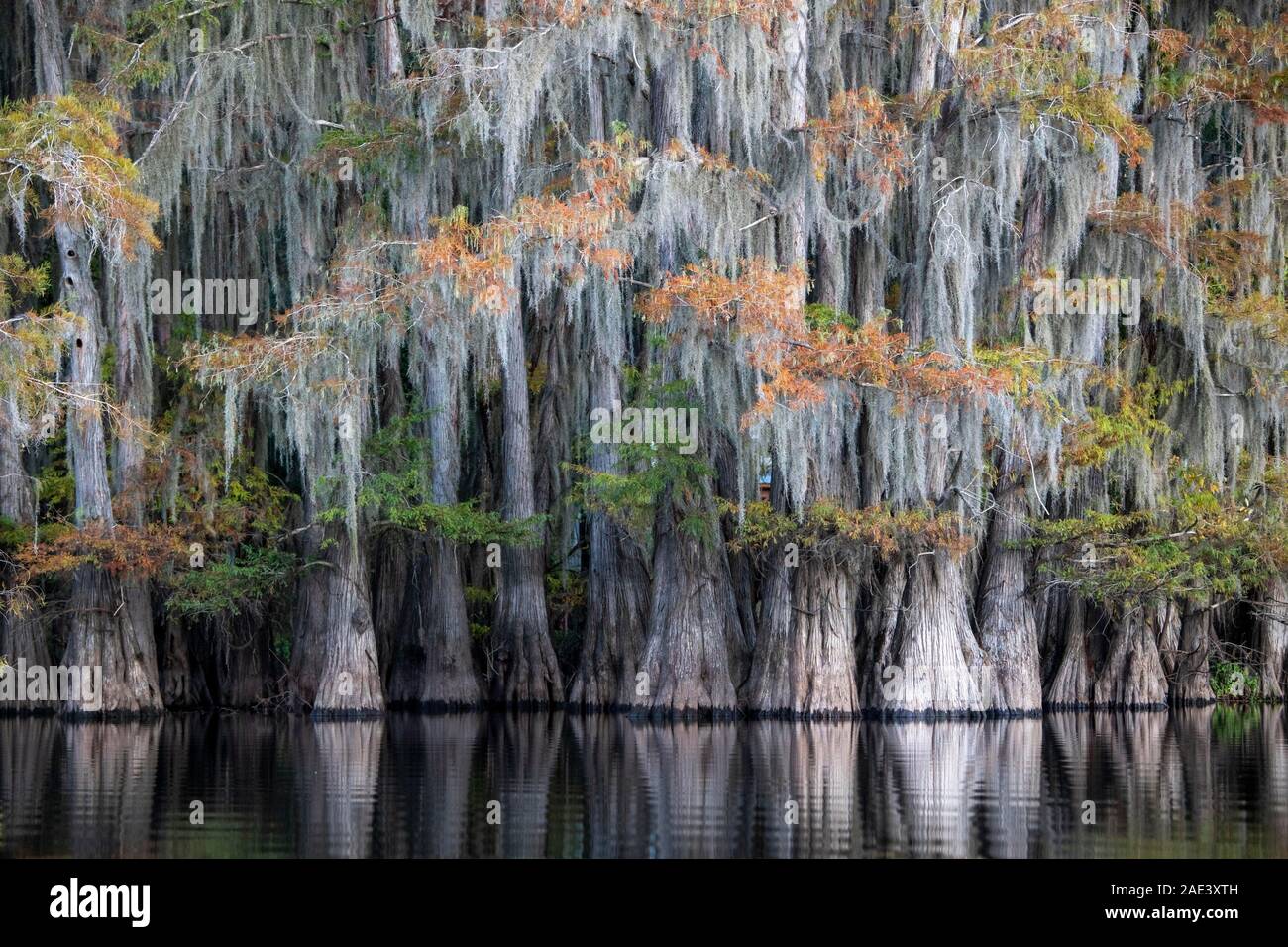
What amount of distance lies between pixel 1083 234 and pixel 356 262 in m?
8.98

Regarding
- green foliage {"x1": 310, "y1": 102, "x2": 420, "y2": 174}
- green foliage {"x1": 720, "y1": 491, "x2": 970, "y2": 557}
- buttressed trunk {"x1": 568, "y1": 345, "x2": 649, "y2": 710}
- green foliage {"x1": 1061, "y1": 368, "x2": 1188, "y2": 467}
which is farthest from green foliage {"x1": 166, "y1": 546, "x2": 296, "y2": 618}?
green foliage {"x1": 1061, "y1": 368, "x2": 1188, "y2": 467}

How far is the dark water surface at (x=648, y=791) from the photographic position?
9688 mm

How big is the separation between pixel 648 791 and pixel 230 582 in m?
11.5

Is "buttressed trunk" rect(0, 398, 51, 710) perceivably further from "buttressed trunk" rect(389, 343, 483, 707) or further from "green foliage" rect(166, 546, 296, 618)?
"buttressed trunk" rect(389, 343, 483, 707)

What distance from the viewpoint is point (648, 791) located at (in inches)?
486

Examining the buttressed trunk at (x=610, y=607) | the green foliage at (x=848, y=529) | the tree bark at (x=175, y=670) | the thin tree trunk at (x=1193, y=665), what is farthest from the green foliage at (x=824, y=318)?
the tree bark at (x=175, y=670)

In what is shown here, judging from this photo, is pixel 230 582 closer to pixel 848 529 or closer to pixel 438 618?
pixel 438 618

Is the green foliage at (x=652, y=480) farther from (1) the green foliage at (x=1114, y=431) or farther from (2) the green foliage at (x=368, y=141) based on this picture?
(1) the green foliage at (x=1114, y=431)

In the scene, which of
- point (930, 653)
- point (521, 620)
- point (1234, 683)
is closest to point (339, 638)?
point (521, 620)

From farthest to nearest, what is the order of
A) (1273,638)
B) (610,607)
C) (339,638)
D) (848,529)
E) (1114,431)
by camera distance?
(1273,638)
(610,607)
(339,638)
(1114,431)
(848,529)

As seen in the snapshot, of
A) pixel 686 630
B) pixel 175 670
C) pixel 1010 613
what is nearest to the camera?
pixel 686 630

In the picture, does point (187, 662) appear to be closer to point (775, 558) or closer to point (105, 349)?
point (105, 349)
